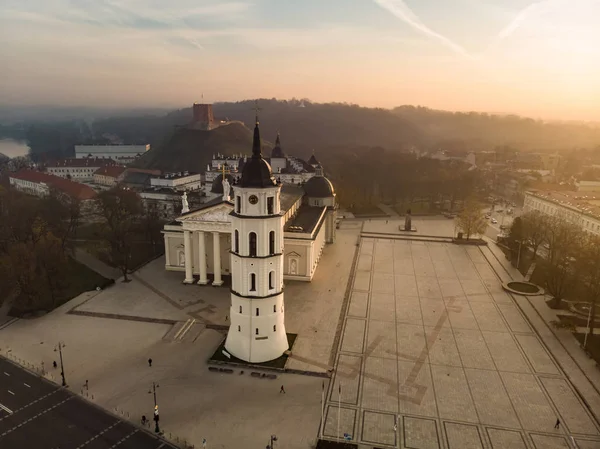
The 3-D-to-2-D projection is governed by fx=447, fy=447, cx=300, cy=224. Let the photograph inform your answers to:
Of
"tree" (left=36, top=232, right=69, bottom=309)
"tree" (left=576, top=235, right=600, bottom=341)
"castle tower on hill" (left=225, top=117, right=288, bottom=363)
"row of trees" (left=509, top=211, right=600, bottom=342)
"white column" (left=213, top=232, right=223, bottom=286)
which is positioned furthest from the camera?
"white column" (left=213, top=232, right=223, bottom=286)

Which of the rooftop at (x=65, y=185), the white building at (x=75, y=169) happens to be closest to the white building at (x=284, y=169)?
the rooftop at (x=65, y=185)

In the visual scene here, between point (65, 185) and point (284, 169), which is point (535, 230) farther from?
point (65, 185)

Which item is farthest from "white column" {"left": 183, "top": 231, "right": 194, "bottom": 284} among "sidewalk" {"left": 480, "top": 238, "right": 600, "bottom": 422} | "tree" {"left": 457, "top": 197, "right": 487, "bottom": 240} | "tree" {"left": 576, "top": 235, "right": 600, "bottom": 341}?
"tree" {"left": 457, "top": 197, "right": 487, "bottom": 240}

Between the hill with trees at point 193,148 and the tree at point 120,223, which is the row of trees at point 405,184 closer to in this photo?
the tree at point 120,223

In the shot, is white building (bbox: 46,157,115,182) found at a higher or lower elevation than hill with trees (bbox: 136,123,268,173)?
lower

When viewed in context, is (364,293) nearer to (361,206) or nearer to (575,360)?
(575,360)

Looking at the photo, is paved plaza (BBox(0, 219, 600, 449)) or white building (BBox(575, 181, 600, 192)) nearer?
paved plaza (BBox(0, 219, 600, 449))

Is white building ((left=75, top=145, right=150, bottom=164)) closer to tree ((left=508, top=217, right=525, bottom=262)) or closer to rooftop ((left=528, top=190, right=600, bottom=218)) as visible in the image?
rooftop ((left=528, top=190, right=600, bottom=218))
